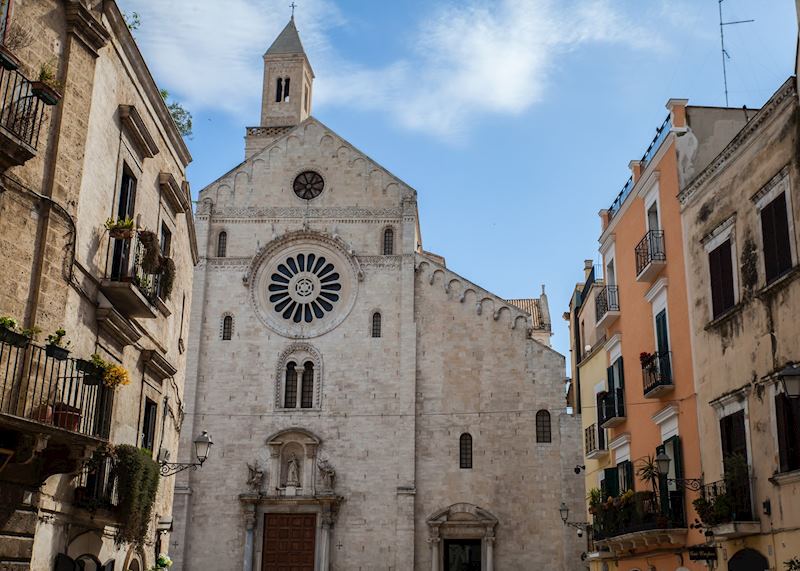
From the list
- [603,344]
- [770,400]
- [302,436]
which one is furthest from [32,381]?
[302,436]

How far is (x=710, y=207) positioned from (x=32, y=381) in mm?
11145

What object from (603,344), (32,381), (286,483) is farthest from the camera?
(286,483)

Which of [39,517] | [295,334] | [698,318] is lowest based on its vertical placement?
[39,517]

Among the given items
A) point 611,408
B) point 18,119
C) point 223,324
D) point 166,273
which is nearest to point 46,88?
point 18,119

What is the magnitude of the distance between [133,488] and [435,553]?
70.1 feet

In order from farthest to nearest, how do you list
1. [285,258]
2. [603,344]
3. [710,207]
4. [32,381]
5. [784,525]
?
[285,258] < [603,344] < [710,207] < [784,525] < [32,381]

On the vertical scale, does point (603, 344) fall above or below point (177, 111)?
below

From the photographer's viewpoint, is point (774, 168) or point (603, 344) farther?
point (603, 344)

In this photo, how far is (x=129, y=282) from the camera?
12695mm

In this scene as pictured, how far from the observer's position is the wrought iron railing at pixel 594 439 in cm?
2239

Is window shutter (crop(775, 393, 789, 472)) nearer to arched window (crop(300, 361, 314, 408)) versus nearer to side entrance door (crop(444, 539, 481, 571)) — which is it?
side entrance door (crop(444, 539, 481, 571))

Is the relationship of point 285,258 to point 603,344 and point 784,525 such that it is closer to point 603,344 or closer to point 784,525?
point 603,344

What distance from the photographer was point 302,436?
A: 1336 inches

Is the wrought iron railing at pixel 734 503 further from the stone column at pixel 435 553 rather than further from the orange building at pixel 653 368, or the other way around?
the stone column at pixel 435 553
